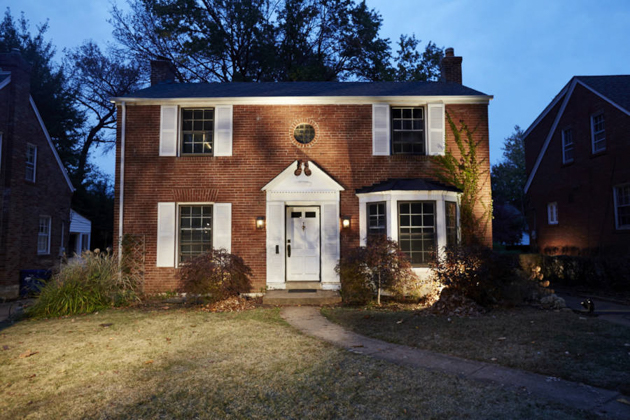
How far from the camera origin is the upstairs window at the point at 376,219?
1023 centimetres

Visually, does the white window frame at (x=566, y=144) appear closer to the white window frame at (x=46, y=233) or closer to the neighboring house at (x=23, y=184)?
the neighboring house at (x=23, y=184)

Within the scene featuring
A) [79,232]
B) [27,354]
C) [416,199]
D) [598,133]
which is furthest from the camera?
[79,232]

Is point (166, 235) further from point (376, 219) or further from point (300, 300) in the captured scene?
point (376, 219)

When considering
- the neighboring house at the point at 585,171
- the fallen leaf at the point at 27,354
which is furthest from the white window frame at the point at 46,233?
the neighboring house at the point at 585,171

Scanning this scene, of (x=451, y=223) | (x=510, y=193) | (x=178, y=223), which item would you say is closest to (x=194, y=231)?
(x=178, y=223)

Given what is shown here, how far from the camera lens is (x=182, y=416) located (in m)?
3.33

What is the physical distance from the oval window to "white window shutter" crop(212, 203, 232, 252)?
2.65 metres

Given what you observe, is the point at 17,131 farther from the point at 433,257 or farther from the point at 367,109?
the point at 433,257

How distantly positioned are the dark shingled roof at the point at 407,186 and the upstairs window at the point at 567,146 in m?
8.13

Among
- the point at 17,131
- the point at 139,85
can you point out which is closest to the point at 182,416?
the point at 17,131

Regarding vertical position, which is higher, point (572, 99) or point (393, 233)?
point (572, 99)

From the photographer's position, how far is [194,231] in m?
10.7

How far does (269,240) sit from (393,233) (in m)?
3.28

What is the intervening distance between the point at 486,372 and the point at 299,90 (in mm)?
9443
